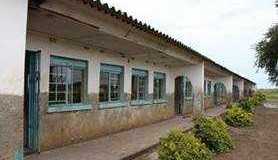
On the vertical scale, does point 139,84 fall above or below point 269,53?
below

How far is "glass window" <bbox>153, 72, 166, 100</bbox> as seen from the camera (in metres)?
19.4

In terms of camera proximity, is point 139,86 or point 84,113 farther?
point 139,86

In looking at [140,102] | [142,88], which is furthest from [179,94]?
[140,102]

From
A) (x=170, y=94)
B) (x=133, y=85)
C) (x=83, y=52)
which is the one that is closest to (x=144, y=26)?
(x=83, y=52)

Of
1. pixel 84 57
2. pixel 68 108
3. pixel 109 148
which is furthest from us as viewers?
pixel 84 57

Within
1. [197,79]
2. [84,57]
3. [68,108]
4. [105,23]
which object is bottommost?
[68,108]

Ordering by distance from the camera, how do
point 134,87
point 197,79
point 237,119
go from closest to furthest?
point 134,87 → point 237,119 → point 197,79

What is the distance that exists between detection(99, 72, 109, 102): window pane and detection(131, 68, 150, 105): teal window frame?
6.94 ft

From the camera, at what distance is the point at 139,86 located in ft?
57.3

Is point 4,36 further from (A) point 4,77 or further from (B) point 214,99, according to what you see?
(B) point 214,99

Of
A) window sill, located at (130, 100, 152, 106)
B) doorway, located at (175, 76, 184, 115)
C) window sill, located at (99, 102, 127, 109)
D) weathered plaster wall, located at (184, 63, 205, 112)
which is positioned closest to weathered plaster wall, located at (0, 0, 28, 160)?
window sill, located at (99, 102, 127, 109)

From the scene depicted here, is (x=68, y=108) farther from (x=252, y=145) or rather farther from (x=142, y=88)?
(x=142, y=88)

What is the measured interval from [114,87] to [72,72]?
310 centimetres

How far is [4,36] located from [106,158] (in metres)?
4.26
